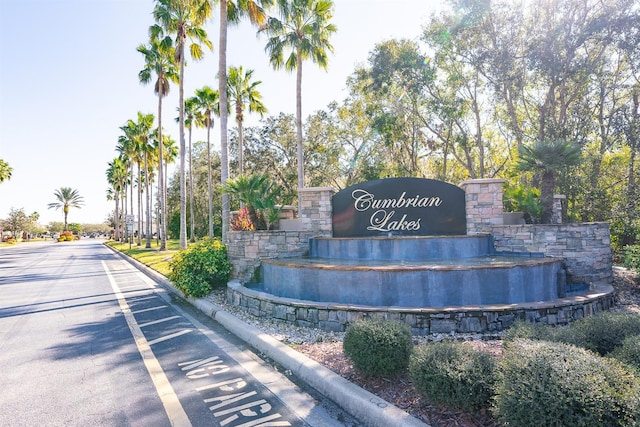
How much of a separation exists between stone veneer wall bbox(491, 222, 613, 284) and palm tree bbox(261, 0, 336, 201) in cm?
1193

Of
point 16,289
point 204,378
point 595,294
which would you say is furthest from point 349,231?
point 16,289

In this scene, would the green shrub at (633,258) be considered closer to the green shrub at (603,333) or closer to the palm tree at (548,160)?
the palm tree at (548,160)

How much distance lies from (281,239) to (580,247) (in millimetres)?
7703

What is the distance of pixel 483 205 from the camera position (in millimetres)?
10609

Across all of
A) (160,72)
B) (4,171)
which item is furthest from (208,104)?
(4,171)

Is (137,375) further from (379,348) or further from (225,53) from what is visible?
(225,53)

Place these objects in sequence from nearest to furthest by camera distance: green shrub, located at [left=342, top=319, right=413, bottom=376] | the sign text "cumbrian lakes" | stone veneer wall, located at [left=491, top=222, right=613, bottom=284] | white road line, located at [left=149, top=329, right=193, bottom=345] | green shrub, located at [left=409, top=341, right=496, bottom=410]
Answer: green shrub, located at [left=409, top=341, right=496, bottom=410] → green shrub, located at [left=342, top=319, right=413, bottom=376] → white road line, located at [left=149, top=329, right=193, bottom=345] → stone veneer wall, located at [left=491, top=222, right=613, bottom=284] → the sign text "cumbrian lakes"

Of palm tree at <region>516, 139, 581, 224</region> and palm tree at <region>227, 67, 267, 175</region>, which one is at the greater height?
palm tree at <region>227, 67, 267, 175</region>

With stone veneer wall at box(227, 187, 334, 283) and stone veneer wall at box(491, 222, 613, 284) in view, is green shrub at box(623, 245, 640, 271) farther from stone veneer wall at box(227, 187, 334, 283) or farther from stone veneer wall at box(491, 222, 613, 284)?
stone veneer wall at box(227, 187, 334, 283)

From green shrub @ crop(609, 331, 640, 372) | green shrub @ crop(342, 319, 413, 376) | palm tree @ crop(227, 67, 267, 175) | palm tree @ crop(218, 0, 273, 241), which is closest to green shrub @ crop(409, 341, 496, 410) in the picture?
green shrub @ crop(342, 319, 413, 376)

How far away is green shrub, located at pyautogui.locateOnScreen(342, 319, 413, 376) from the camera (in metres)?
4.04

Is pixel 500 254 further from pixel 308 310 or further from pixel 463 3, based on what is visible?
pixel 463 3

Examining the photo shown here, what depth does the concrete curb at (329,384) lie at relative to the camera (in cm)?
341

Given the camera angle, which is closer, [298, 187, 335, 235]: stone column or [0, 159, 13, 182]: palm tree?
[298, 187, 335, 235]: stone column
